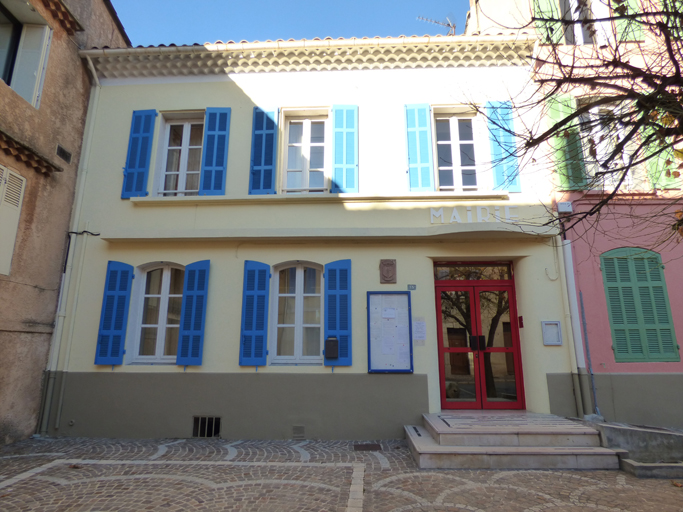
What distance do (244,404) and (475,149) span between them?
239 inches

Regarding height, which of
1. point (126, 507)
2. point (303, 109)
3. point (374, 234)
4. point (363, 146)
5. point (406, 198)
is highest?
point (303, 109)

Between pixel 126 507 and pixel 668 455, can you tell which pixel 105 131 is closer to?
pixel 126 507

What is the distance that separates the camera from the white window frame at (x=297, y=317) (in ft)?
23.4

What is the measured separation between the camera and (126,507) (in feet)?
13.7

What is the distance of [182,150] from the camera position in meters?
8.30

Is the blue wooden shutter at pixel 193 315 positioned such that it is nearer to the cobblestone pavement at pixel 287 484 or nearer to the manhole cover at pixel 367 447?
the cobblestone pavement at pixel 287 484

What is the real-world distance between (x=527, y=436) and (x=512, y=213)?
3615mm

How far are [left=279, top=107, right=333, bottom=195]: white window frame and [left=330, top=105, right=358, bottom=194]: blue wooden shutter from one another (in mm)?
120

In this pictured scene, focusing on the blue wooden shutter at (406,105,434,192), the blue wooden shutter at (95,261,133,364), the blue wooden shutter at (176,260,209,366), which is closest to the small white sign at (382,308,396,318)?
the blue wooden shutter at (406,105,434,192)

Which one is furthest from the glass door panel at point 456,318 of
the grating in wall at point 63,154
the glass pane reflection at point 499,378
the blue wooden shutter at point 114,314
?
the grating in wall at point 63,154

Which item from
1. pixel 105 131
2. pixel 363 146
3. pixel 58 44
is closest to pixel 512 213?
pixel 363 146

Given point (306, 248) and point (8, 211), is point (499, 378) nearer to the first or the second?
point (306, 248)

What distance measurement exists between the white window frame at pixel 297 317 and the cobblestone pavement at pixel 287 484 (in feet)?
4.83

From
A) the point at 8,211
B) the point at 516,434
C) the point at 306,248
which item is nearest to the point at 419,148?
the point at 306,248
